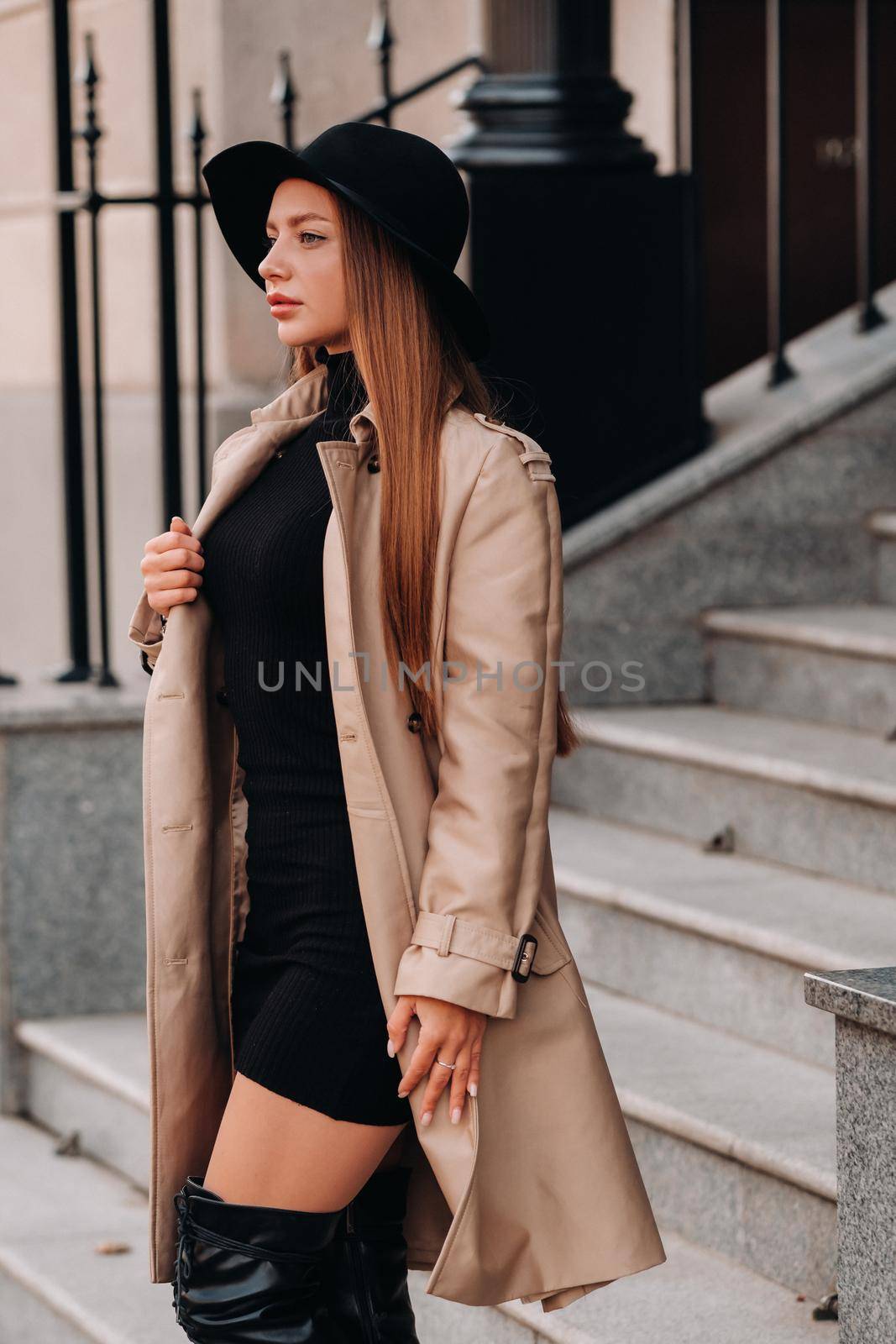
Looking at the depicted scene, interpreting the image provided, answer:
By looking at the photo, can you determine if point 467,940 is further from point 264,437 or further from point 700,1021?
point 700,1021

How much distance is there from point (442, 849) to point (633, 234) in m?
3.44

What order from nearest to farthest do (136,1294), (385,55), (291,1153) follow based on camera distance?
1. (291,1153)
2. (136,1294)
3. (385,55)

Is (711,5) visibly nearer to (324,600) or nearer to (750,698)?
(750,698)

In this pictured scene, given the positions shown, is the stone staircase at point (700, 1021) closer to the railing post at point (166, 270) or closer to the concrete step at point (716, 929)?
the concrete step at point (716, 929)

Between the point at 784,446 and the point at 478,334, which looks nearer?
the point at 478,334

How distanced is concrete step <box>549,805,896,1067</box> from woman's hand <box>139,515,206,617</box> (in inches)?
63.1

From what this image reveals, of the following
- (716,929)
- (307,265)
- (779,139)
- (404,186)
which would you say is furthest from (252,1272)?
(779,139)

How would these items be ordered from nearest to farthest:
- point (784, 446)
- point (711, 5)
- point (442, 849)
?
point (442, 849), point (784, 446), point (711, 5)

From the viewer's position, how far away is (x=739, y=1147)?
11.4ft

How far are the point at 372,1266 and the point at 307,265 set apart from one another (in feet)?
4.60

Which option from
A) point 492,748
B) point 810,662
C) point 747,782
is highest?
point 492,748

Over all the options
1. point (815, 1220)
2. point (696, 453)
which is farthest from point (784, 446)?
point (815, 1220)

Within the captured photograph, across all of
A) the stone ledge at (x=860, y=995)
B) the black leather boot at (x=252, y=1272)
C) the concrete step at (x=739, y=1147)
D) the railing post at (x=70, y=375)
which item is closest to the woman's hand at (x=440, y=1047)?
the black leather boot at (x=252, y=1272)

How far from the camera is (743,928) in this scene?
4027mm
